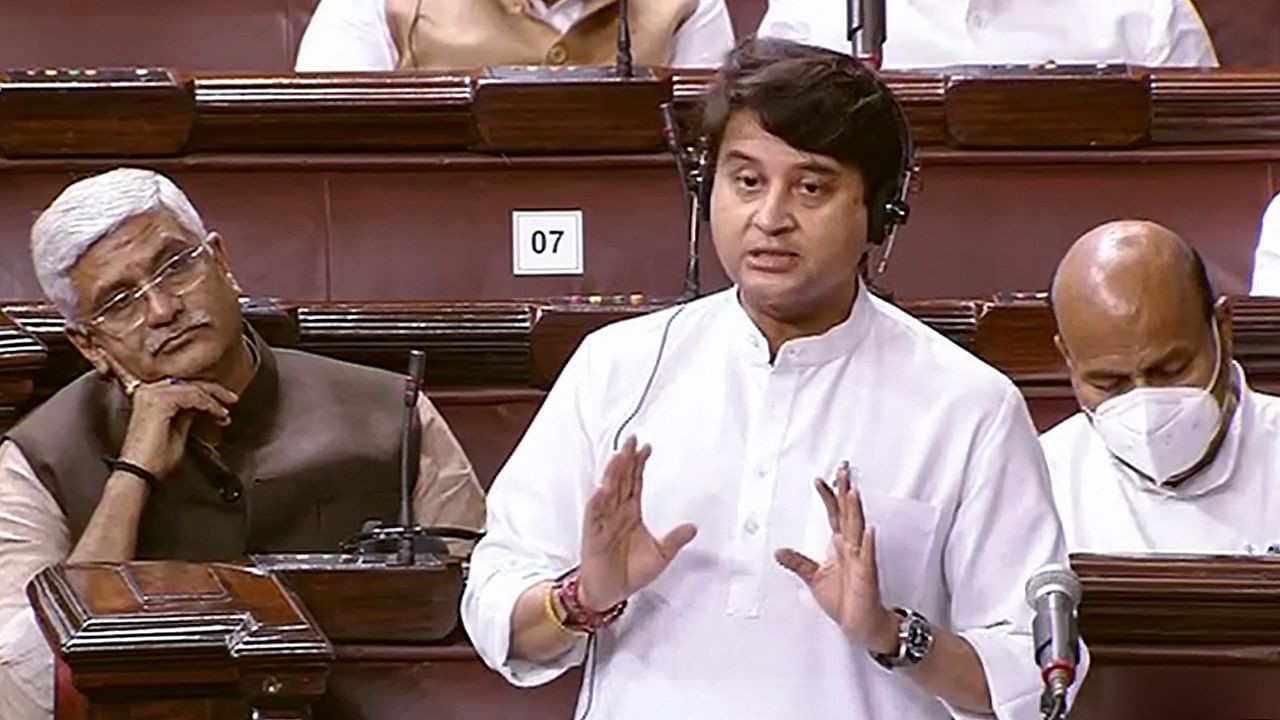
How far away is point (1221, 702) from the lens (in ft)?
5.81

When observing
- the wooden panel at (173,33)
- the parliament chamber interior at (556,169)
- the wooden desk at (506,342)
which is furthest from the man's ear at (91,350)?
the wooden panel at (173,33)

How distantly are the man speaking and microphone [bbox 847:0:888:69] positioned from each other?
134 centimetres

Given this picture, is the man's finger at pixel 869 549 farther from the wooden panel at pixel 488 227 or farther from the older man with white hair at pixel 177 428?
the wooden panel at pixel 488 227

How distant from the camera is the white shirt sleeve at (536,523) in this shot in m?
1.80

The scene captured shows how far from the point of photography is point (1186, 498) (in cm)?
257

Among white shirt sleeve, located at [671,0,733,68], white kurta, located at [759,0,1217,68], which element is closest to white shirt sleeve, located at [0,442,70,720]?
white shirt sleeve, located at [671,0,733,68]

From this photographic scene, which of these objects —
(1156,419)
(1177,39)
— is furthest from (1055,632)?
(1177,39)

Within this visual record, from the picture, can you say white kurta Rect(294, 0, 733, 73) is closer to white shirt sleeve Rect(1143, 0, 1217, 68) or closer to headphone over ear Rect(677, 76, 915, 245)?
white shirt sleeve Rect(1143, 0, 1217, 68)

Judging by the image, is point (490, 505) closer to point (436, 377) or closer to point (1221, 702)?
point (1221, 702)

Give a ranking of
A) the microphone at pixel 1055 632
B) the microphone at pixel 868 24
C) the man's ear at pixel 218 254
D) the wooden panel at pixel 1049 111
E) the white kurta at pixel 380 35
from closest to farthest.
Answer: the microphone at pixel 1055 632 → the man's ear at pixel 218 254 → the wooden panel at pixel 1049 111 → the microphone at pixel 868 24 → the white kurta at pixel 380 35

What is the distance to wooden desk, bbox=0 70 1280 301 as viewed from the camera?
10.2ft

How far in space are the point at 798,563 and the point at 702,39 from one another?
1942mm

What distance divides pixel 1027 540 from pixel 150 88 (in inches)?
63.9

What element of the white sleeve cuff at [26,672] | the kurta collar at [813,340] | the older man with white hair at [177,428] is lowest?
the white sleeve cuff at [26,672]
